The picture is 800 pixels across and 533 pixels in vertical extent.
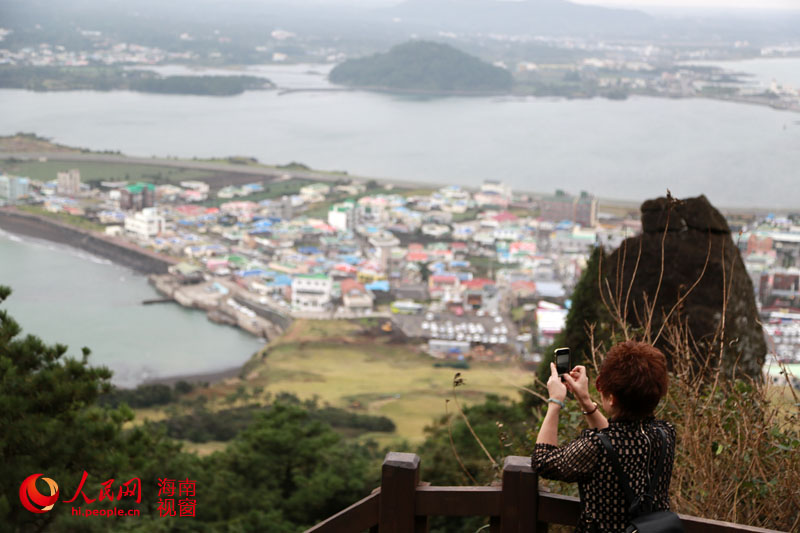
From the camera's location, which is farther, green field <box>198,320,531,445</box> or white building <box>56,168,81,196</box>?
white building <box>56,168,81,196</box>

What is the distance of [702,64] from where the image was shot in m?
42.9

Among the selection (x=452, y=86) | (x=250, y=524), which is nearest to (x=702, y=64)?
(x=452, y=86)

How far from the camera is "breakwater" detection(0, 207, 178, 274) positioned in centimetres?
1902

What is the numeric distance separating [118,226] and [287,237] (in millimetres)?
4468

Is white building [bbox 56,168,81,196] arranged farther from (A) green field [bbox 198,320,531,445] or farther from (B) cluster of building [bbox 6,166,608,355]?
(A) green field [bbox 198,320,531,445]

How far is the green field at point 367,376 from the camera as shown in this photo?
9.72 metres

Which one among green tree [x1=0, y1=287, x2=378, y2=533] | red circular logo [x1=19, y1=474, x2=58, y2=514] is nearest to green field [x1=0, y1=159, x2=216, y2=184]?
green tree [x1=0, y1=287, x2=378, y2=533]

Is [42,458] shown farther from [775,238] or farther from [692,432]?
[775,238]

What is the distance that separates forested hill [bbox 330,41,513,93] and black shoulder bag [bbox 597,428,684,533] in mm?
45261

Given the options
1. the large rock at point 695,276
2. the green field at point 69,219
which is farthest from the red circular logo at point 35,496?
the green field at point 69,219

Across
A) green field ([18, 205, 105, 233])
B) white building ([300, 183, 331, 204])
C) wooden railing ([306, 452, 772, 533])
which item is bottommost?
green field ([18, 205, 105, 233])

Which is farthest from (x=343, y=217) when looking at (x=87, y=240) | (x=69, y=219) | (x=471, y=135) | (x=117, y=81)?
(x=117, y=81)

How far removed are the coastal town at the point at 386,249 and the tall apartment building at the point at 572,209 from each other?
0.13ft

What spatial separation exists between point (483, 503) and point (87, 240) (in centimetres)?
2099
